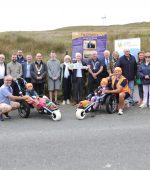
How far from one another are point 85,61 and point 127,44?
2.07m

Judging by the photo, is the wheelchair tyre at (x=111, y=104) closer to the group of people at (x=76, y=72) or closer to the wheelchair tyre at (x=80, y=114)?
the group of people at (x=76, y=72)

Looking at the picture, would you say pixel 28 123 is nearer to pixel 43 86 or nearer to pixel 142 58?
pixel 43 86

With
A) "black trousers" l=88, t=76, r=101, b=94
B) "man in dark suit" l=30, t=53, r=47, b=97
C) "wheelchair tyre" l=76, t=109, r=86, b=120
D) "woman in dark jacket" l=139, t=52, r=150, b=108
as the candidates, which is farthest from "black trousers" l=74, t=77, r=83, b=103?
"wheelchair tyre" l=76, t=109, r=86, b=120

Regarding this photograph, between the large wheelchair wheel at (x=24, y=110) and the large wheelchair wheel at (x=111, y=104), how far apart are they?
7.71 feet

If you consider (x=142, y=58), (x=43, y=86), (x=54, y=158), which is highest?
(x=142, y=58)

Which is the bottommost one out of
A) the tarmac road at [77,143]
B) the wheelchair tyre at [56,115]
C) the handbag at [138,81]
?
the tarmac road at [77,143]

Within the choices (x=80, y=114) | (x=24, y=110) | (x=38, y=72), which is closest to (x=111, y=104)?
(x=80, y=114)

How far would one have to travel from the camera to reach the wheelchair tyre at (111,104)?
1187 centimetres

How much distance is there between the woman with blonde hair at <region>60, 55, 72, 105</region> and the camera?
549 inches

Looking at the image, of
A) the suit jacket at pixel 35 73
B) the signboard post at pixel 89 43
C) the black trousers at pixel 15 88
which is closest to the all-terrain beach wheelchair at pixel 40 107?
the black trousers at pixel 15 88

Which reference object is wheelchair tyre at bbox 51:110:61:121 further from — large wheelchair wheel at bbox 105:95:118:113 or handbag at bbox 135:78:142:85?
handbag at bbox 135:78:142:85

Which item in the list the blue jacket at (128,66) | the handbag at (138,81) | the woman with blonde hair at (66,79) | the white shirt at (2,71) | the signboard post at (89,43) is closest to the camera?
the white shirt at (2,71)

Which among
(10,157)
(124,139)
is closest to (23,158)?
(10,157)

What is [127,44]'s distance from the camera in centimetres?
1547
